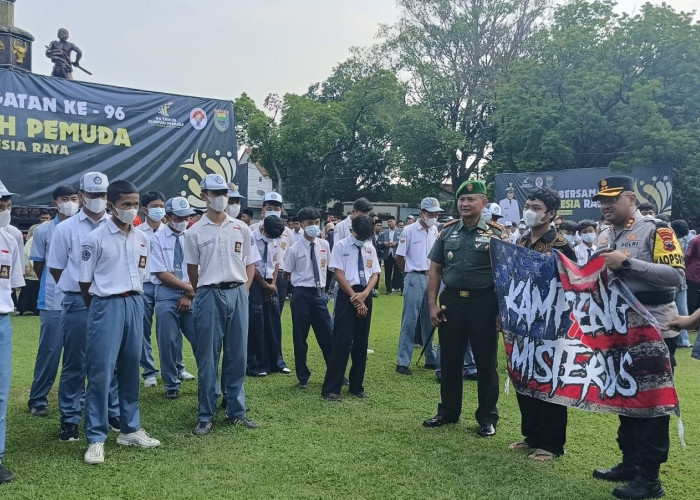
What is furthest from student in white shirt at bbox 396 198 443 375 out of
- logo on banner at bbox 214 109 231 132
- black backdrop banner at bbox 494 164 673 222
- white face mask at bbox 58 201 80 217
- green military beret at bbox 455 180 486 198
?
black backdrop banner at bbox 494 164 673 222

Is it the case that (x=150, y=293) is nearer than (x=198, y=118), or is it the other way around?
(x=150, y=293)

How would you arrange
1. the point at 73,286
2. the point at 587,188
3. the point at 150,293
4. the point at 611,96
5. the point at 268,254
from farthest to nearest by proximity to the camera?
the point at 611,96, the point at 587,188, the point at 268,254, the point at 150,293, the point at 73,286

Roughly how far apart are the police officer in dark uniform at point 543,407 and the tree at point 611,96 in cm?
1844

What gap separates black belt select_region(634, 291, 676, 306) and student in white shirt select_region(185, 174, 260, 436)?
314 centimetres

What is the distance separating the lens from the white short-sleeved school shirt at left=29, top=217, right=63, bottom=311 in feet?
17.6

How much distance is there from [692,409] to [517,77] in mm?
23729

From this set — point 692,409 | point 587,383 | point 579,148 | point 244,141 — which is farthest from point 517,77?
point 587,383

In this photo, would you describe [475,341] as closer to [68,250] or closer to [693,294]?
[68,250]

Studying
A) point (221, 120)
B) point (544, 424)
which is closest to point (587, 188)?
point (221, 120)

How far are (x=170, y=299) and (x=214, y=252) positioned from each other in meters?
1.51

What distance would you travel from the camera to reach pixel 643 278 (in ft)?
12.4

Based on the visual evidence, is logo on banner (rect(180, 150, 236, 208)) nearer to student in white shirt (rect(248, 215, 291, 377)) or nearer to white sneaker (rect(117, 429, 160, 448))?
student in white shirt (rect(248, 215, 291, 377))

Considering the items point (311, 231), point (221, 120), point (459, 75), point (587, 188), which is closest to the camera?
point (311, 231)

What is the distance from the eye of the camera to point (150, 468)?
13.8 feet
